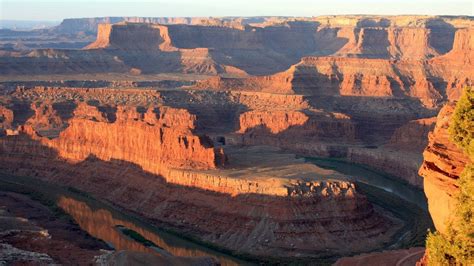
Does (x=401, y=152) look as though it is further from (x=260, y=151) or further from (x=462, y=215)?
(x=462, y=215)

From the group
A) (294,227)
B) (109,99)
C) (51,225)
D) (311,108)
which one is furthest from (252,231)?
(109,99)

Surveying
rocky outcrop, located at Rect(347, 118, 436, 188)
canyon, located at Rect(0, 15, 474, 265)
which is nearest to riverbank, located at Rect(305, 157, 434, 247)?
canyon, located at Rect(0, 15, 474, 265)

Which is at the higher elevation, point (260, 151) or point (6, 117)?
point (260, 151)

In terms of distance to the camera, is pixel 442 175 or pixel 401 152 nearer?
pixel 442 175

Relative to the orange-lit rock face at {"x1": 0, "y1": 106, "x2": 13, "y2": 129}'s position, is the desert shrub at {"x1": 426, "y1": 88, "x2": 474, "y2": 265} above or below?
above

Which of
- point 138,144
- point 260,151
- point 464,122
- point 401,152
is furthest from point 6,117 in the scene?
point 464,122

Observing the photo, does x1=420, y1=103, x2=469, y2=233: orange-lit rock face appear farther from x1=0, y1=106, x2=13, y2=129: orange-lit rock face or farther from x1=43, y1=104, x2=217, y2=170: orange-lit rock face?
x1=0, y1=106, x2=13, y2=129: orange-lit rock face

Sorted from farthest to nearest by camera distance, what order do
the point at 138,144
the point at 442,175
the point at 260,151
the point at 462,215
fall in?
the point at 260,151 < the point at 138,144 < the point at 442,175 < the point at 462,215

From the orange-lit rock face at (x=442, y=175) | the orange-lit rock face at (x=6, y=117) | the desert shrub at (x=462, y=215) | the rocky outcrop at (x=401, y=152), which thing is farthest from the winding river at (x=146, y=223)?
the desert shrub at (x=462, y=215)
